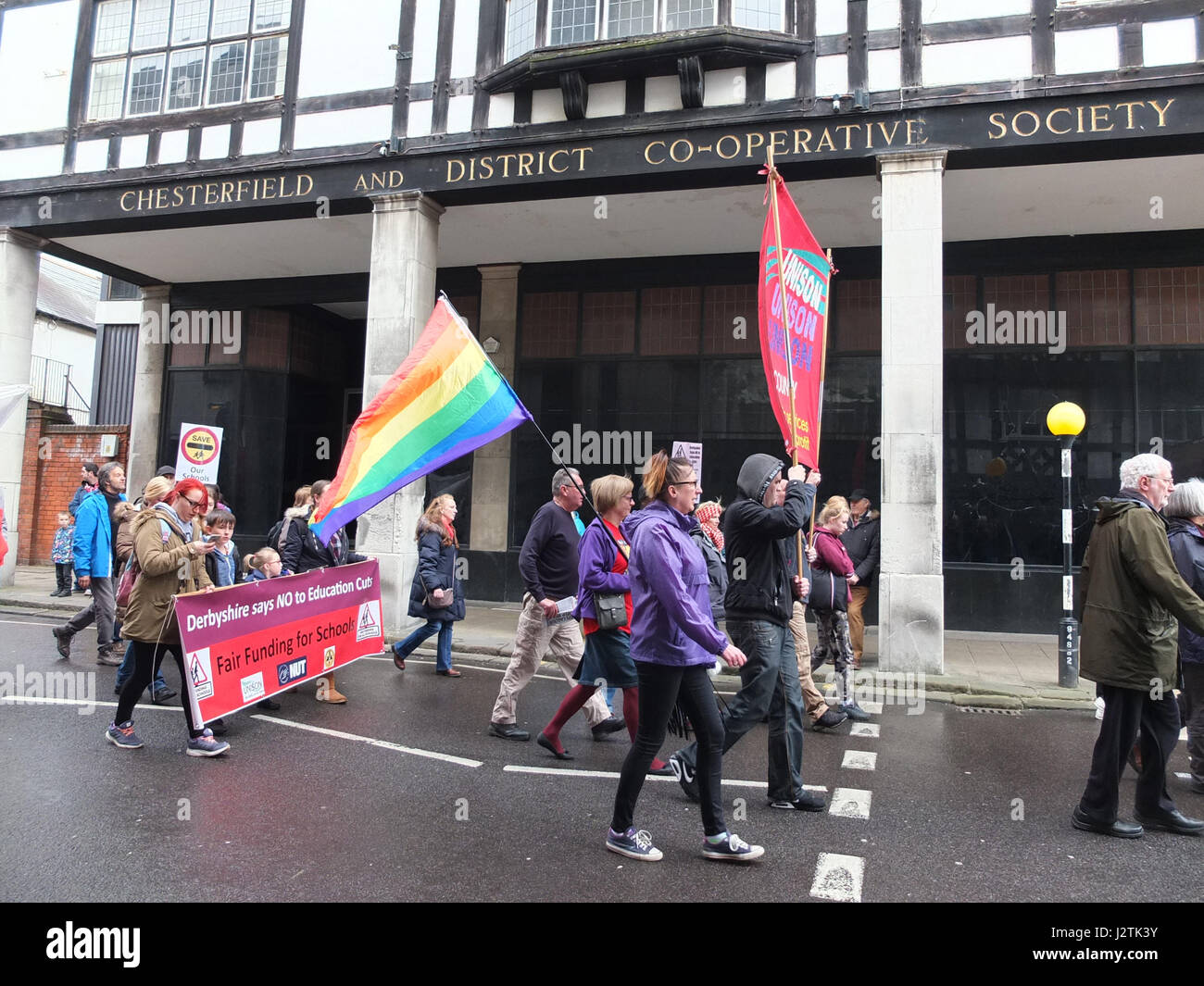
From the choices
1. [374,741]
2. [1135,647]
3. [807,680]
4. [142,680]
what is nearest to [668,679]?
[1135,647]

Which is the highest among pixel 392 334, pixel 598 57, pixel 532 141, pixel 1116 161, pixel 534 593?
pixel 598 57

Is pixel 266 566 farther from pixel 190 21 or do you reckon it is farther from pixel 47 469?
pixel 47 469

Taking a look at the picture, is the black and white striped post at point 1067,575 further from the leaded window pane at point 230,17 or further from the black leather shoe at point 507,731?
the leaded window pane at point 230,17

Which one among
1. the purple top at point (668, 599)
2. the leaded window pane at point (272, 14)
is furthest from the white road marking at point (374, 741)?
the leaded window pane at point (272, 14)

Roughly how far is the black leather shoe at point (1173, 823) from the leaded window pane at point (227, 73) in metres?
13.5

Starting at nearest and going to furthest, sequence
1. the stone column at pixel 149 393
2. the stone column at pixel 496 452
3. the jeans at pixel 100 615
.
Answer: the jeans at pixel 100 615, the stone column at pixel 496 452, the stone column at pixel 149 393

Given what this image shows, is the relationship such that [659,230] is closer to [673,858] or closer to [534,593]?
[534,593]

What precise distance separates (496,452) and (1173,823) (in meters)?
10.5

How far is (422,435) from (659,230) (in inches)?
290

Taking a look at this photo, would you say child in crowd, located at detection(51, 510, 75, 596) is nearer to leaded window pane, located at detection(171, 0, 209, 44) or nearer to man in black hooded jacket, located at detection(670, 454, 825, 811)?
leaded window pane, located at detection(171, 0, 209, 44)

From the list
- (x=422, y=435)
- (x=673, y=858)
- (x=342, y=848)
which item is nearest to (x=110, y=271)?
(x=422, y=435)

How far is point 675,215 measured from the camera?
11.4m

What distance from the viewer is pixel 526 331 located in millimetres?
13641

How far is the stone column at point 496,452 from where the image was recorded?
43.8 ft
